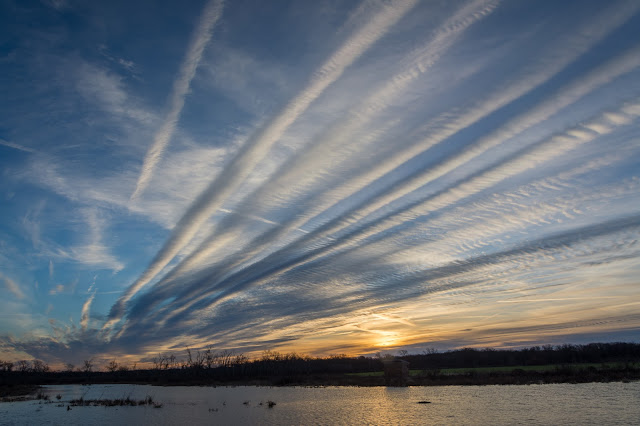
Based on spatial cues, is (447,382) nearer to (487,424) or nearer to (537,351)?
(487,424)

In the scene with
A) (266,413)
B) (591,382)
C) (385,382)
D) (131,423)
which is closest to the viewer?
(131,423)

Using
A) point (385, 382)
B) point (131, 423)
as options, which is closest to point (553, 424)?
point (131, 423)

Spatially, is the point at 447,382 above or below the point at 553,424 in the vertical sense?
below

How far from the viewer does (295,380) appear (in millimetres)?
150000

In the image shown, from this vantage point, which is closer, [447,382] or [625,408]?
[625,408]

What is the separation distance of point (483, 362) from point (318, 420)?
15355cm

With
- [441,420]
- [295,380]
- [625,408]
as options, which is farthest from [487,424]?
[295,380]

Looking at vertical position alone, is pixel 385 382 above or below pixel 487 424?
below

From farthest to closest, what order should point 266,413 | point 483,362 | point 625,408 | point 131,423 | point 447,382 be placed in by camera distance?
point 483,362 → point 447,382 → point 266,413 → point 131,423 → point 625,408

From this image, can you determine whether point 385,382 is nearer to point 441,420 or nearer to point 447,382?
point 447,382

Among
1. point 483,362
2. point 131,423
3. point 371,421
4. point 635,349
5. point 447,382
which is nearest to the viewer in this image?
point 371,421

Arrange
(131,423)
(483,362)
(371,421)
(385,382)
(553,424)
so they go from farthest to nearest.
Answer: (483,362), (385,382), (131,423), (371,421), (553,424)

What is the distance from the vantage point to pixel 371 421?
41188mm

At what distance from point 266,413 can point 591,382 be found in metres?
65.2
